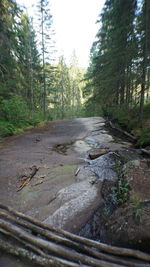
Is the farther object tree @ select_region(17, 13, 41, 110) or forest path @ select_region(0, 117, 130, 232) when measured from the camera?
tree @ select_region(17, 13, 41, 110)

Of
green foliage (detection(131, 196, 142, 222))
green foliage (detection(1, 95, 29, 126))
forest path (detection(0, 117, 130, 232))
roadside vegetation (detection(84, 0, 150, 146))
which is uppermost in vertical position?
roadside vegetation (detection(84, 0, 150, 146))

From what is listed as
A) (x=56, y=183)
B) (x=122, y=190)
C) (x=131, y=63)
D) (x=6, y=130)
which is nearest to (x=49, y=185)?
(x=56, y=183)

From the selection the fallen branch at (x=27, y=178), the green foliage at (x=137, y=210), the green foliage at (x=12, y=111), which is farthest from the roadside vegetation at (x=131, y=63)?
the green foliage at (x=12, y=111)

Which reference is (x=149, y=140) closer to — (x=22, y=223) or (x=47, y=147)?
(x=47, y=147)

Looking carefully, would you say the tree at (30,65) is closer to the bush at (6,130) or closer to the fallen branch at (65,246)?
the bush at (6,130)

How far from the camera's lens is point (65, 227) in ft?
8.79

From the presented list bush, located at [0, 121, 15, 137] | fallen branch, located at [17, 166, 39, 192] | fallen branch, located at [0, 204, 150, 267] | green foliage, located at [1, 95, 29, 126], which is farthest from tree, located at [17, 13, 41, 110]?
fallen branch, located at [0, 204, 150, 267]

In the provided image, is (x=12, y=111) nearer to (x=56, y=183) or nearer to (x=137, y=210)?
(x=56, y=183)

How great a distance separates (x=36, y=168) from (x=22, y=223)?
2.74 m

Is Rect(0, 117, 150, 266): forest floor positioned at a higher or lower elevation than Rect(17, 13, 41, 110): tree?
lower

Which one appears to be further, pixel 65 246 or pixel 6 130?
→ pixel 6 130

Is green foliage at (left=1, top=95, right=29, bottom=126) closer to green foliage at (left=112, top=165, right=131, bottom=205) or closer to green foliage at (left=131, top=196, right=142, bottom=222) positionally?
green foliage at (left=112, top=165, right=131, bottom=205)

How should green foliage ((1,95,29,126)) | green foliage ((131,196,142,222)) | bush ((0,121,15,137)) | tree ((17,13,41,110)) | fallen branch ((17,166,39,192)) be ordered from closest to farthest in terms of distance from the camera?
1. green foliage ((131,196,142,222))
2. fallen branch ((17,166,39,192))
3. bush ((0,121,15,137))
4. green foliage ((1,95,29,126))
5. tree ((17,13,41,110))

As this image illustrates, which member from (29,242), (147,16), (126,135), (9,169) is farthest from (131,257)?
(147,16)
